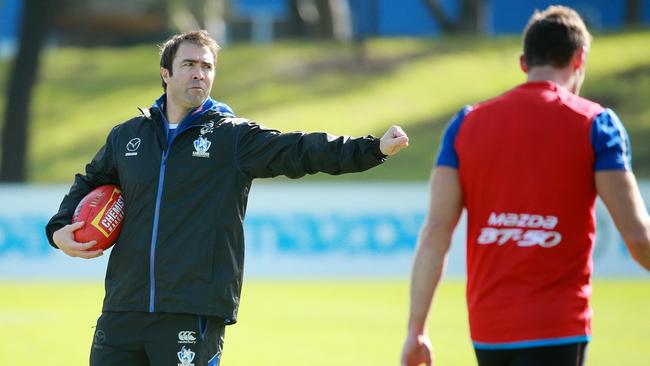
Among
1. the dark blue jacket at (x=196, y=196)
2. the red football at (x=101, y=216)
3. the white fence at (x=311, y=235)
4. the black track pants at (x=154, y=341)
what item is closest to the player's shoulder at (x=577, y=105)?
the dark blue jacket at (x=196, y=196)

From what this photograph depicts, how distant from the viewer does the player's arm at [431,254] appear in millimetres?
4180

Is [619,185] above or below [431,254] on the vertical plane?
above

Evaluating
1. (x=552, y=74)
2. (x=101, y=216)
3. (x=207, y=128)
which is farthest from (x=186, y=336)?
(x=552, y=74)

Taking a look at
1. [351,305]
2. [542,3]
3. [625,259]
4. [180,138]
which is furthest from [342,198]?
[542,3]

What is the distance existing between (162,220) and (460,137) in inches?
69.7

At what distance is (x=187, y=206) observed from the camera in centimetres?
539

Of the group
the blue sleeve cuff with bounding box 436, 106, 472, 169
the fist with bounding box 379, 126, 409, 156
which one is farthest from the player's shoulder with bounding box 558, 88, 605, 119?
the fist with bounding box 379, 126, 409, 156

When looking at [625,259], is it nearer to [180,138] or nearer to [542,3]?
[180,138]

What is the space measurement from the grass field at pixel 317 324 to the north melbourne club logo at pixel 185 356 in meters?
4.75

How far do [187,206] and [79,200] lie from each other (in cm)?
75

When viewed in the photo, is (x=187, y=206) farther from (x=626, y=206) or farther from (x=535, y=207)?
(x=626, y=206)

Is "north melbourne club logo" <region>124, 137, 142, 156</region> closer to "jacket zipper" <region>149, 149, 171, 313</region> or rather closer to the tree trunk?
"jacket zipper" <region>149, 149, 171, 313</region>

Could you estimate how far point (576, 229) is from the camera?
13.4 feet

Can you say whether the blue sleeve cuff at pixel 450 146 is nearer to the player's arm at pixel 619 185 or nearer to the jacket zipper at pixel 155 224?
the player's arm at pixel 619 185
